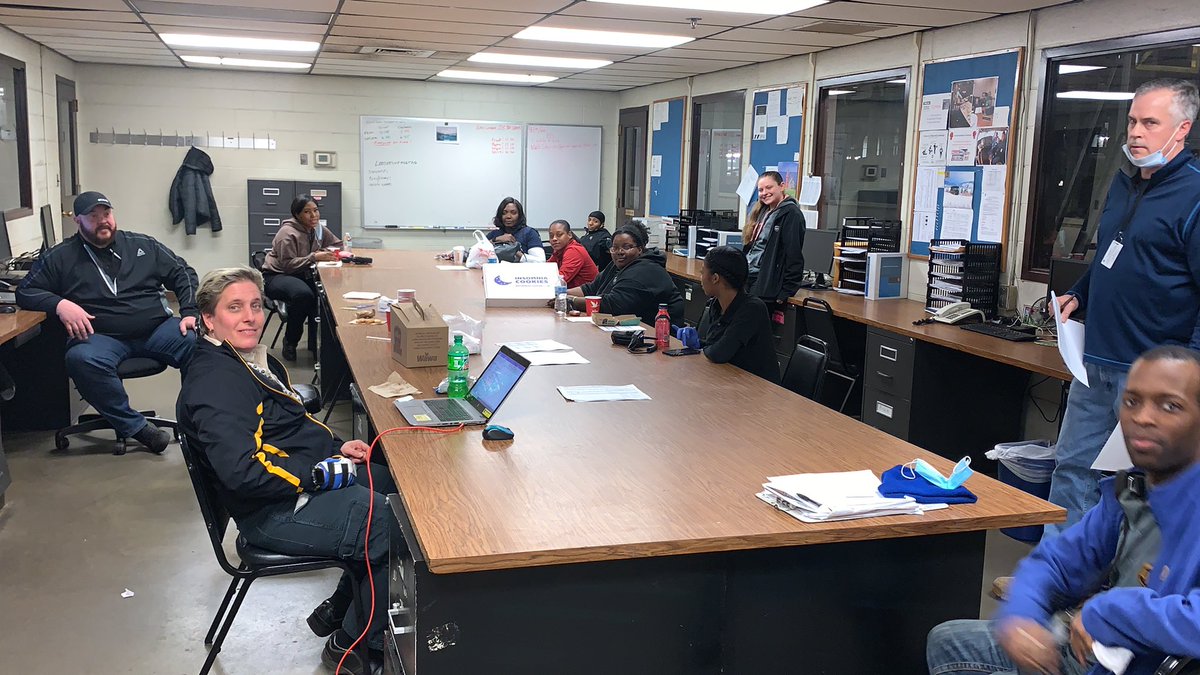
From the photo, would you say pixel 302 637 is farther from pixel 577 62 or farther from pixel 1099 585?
pixel 577 62

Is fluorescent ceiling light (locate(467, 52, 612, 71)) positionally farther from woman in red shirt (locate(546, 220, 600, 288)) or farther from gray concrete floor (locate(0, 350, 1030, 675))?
gray concrete floor (locate(0, 350, 1030, 675))

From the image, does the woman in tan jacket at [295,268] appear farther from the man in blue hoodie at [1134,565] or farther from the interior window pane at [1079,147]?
the man in blue hoodie at [1134,565]

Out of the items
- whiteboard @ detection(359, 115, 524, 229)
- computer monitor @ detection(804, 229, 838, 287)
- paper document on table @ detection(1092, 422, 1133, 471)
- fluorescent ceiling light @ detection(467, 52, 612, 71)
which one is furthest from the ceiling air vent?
paper document on table @ detection(1092, 422, 1133, 471)

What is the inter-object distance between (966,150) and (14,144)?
6.86 meters

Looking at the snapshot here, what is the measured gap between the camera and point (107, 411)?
477cm

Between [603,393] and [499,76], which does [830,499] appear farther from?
[499,76]

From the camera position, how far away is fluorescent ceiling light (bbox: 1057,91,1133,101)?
15.2 feet

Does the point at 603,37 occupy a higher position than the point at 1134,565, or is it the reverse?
the point at 603,37

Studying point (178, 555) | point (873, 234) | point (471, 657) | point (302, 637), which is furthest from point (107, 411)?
point (873, 234)

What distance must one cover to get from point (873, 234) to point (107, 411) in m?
4.45

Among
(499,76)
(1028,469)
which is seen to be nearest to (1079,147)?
(1028,469)

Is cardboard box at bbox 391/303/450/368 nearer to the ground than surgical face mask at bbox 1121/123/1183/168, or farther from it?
nearer to the ground

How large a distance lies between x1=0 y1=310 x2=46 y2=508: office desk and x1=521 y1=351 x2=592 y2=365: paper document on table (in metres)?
2.27

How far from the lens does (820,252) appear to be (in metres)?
6.65
